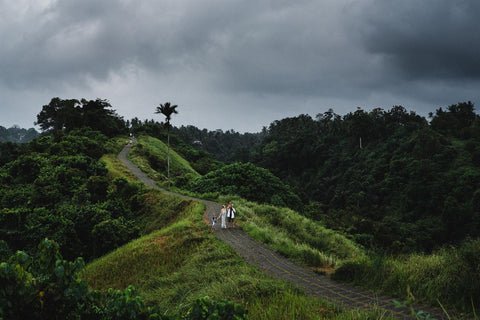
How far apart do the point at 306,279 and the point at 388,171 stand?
182 feet

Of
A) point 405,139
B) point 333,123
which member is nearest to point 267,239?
point 405,139

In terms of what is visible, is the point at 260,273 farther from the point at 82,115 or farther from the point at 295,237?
the point at 82,115

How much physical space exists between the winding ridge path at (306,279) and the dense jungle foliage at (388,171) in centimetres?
1427

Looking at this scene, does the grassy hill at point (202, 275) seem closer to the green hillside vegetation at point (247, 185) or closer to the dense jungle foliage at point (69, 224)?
the dense jungle foliage at point (69, 224)

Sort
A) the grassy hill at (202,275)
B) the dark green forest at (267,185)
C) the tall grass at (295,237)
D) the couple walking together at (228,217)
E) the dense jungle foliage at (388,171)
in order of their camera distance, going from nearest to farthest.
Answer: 1. the grassy hill at (202,275)
2. the tall grass at (295,237)
3. the dark green forest at (267,185)
4. the couple walking together at (228,217)
5. the dense jungle foliage at (388,171)

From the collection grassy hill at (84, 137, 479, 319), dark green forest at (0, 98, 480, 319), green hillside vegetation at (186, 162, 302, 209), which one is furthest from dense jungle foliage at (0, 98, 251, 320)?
green hillside vegetation at (186, 162, 302, 209)

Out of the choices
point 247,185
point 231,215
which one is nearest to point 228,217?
point 231,215

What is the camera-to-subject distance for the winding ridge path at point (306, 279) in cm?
557

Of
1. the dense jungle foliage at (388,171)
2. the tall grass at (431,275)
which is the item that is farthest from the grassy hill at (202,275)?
the dense jungle foliage at (388,171)

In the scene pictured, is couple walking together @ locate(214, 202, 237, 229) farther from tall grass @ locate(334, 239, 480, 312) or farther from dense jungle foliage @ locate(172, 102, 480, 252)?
dense jungle foliage @ locate(172, 102, 480, 252)

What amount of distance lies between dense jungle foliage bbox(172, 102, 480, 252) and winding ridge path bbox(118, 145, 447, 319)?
1427 centimetres

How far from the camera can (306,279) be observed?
800 centimetres

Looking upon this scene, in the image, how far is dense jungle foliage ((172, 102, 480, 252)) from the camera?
123ft

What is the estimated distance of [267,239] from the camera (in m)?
12.6
